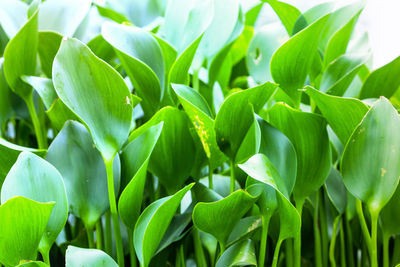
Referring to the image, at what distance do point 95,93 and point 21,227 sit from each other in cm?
12

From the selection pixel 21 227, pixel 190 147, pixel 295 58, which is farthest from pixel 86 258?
pixel 295 58

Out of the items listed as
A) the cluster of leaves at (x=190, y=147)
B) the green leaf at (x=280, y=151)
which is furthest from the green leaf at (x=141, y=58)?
the green leaf at (x=280, y=151)

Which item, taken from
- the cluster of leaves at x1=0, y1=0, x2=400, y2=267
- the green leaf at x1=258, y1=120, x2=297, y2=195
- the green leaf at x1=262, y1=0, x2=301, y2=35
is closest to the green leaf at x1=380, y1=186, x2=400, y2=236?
the cluster of leaves at x1=0, y1=0, x2=400, y2=267

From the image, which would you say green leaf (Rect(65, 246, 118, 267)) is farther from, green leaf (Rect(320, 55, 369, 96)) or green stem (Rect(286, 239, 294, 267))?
green leaf (Rect(320, 55, 369, 96))

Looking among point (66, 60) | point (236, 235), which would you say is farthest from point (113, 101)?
point (236, 235)

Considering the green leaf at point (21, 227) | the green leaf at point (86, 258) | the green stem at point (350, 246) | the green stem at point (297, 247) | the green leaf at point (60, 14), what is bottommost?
the green stem at point (350, 246)

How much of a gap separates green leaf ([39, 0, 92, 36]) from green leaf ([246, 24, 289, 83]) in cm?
22

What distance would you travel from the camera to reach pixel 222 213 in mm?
406

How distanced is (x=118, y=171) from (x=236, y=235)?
13cm

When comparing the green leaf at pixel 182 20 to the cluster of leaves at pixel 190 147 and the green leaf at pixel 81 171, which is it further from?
the green leaf at pixel 81 171

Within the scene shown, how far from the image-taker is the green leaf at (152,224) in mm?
374

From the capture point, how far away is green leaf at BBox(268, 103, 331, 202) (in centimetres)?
45

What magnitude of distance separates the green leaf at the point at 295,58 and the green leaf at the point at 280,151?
6 cm

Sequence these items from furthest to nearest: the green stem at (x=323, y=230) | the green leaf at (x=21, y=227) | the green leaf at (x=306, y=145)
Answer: the green stem at (x=323, y=230), the green leaf at (x=306, y=145), the green leaf at (x=21, y=227)
